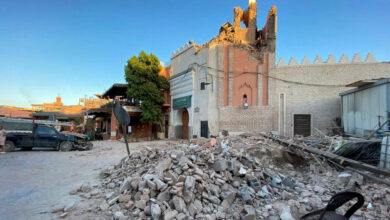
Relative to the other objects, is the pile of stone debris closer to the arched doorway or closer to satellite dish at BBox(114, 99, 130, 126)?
satellite dish at BBox(114, 99, 130, 126)

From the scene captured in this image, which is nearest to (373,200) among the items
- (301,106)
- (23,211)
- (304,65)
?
(23,211)

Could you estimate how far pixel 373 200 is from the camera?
347 centimetres

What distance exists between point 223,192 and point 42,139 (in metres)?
11.5

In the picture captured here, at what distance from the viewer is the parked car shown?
1017 centimetres

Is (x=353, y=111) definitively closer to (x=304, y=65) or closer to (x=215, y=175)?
(x=304, y=65)

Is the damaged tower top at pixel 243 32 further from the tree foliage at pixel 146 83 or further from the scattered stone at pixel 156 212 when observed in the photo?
the scattered stone at pixel 156 212

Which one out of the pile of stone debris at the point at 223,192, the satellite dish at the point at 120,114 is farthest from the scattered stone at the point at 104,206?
the satellite dish at the point at 120,114

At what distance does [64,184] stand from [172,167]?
312 centimetres

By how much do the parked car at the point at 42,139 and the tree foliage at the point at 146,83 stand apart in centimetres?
713

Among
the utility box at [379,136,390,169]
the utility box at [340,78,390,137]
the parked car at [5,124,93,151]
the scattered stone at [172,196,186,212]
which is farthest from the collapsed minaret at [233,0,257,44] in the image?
the scattered stone at [172,196,186,212]

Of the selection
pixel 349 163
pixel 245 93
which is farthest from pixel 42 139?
pixel 349 163

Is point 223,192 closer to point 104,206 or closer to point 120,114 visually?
point 104,206

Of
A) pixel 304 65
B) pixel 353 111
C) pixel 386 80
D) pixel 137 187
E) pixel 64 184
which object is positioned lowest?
pixel 64 184

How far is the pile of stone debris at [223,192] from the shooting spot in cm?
318
